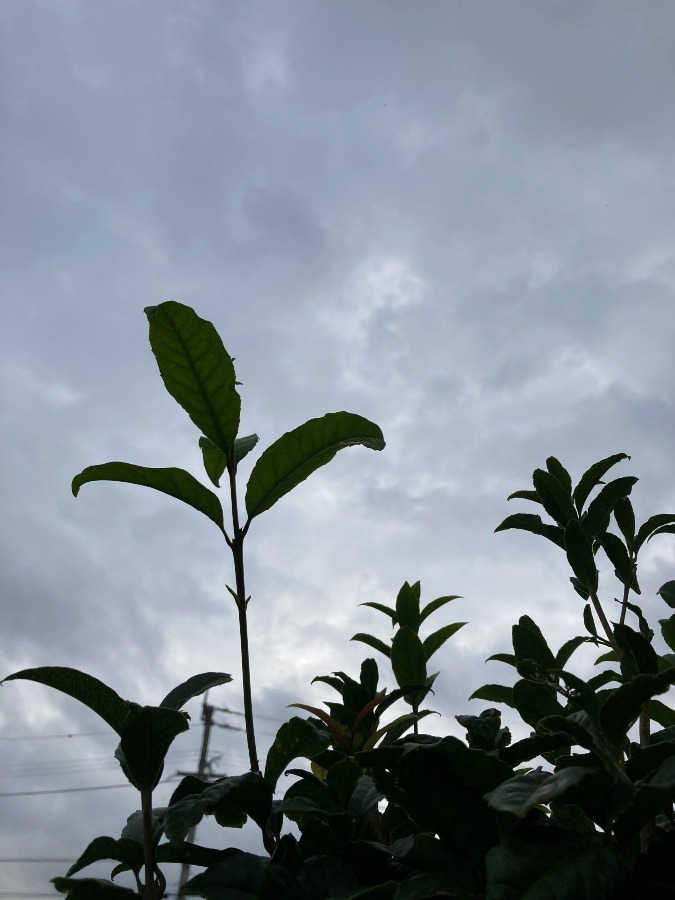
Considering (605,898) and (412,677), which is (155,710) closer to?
(605,898)

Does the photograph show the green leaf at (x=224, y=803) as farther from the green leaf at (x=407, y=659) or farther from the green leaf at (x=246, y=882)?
the green leaf at (x=407, y=659)

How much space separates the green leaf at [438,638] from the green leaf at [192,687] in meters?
0.86

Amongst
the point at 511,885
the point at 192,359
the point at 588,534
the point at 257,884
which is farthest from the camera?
the point at 588,534

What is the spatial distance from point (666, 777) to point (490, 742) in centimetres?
42

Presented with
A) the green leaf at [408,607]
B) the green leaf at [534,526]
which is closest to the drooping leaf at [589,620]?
the green leaf at [534,526]

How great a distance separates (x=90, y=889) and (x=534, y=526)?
48.9 inches

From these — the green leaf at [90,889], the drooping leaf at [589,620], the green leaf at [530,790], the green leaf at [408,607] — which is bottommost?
the green leaf at [530,790]

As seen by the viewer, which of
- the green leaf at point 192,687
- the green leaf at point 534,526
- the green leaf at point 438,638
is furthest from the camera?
the green leaf at point 438,638

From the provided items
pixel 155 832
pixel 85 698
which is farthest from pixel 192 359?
pixel 155 832

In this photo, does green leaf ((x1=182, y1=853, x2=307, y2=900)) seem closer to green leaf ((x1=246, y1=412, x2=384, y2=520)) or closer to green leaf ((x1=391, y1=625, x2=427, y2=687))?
green leaf ((x1=246, y1=412, x2=384, y2=520))

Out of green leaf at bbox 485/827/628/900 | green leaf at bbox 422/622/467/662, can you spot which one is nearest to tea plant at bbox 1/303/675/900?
green leaf at bbox 485/827/628/900

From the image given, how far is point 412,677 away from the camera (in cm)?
182

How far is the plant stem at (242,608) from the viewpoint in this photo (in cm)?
125

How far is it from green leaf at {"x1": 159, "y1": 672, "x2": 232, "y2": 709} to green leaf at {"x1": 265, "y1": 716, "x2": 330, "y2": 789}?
14cm
